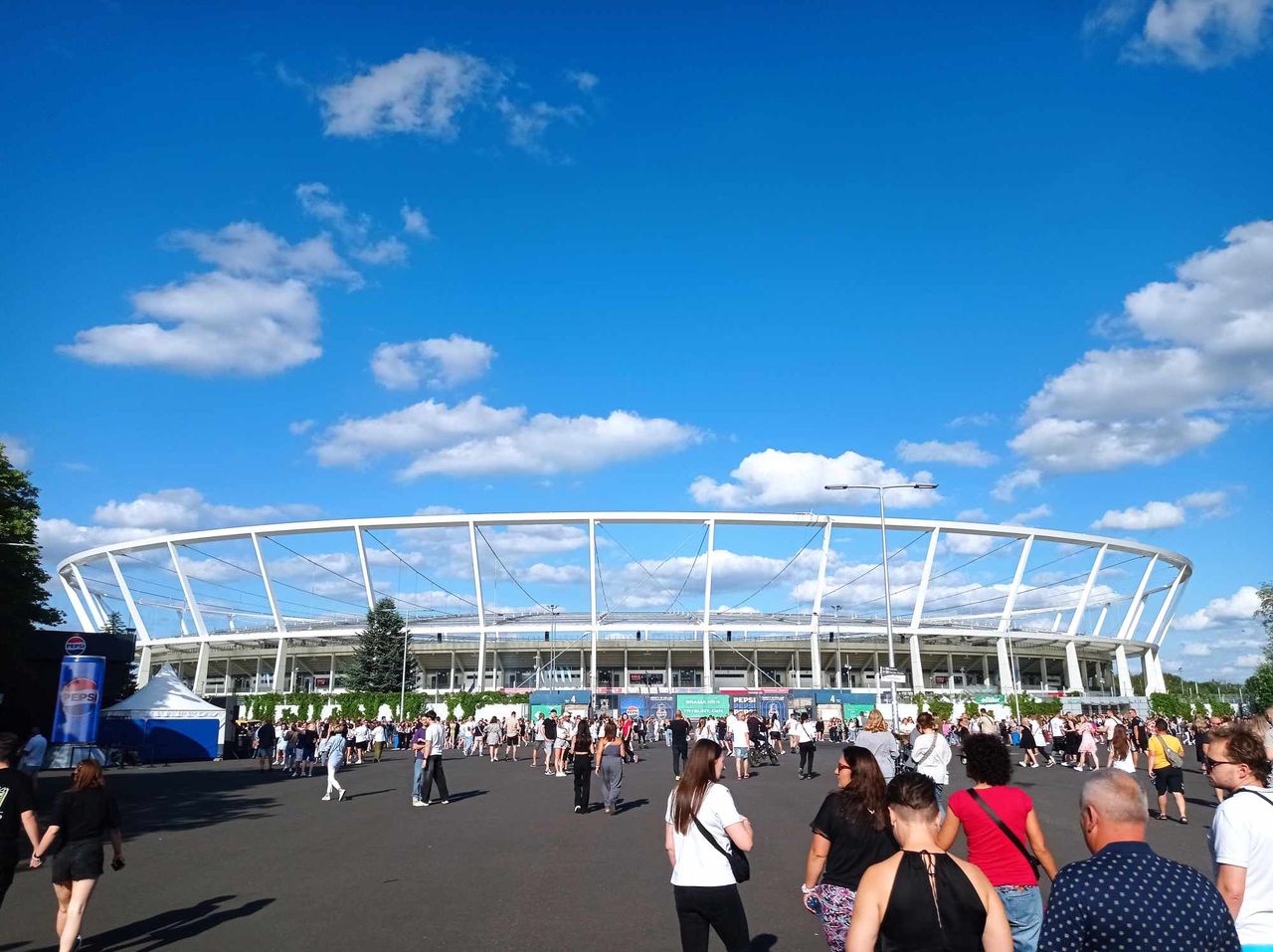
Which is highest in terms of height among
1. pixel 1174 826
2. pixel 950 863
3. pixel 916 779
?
pixel 916 779

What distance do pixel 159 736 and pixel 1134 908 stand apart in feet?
117

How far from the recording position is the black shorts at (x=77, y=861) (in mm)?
6207

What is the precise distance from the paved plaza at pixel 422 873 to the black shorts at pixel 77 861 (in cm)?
82

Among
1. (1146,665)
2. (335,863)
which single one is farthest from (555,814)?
(1146,665)

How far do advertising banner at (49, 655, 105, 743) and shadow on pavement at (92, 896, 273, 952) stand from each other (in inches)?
749

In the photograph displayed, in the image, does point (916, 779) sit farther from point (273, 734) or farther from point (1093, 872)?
point (273, 734)

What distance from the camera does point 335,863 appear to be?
404 inches

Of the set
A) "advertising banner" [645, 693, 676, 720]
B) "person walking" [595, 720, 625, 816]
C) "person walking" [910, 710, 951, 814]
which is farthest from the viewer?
"advertising banner" [645, 693, 676, 720]

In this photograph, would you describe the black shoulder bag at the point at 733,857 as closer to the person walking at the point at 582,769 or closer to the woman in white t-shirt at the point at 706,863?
the woman in white t-shirt at the point at 706,863

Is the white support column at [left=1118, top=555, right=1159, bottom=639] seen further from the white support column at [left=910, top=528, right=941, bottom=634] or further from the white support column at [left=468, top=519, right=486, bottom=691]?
the white support column at [left=468, top=519, right=486, bottom=691]

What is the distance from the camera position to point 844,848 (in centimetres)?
464

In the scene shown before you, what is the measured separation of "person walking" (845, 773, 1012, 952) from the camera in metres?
3.03

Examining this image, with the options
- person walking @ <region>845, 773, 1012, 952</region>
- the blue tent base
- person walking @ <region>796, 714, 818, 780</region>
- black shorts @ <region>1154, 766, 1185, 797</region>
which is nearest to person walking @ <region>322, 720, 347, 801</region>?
person walking @ <region>796, 714, 818, 780</region>

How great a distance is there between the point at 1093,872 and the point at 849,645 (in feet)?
260
